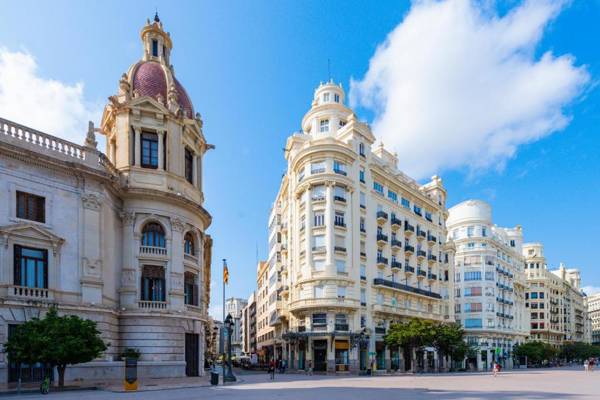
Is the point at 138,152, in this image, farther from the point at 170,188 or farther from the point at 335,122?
the point at 335,122

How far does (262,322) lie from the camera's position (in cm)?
9688

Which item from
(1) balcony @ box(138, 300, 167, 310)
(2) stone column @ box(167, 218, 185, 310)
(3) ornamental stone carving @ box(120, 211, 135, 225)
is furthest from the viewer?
(2) stone column @ box(167, 218, 185, 310)

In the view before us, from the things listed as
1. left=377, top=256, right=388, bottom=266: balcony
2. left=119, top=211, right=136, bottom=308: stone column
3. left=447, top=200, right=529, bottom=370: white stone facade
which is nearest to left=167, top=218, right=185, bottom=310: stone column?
left=119, top=211, right=136, bottom=308: stone column

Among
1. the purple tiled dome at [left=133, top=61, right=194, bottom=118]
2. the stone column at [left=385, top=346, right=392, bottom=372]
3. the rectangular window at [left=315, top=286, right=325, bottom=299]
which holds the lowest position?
the stone column at [left=385, top=346, right=392, bottom=372]

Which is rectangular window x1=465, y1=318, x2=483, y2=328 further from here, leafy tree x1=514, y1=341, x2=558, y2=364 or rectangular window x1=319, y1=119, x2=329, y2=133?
rectangular window x1=319, y1=119, x2=329, y2=133

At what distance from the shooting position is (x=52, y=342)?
26.0 meters

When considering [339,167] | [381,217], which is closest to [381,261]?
[381,217]

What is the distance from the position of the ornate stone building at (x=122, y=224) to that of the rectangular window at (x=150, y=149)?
8cm

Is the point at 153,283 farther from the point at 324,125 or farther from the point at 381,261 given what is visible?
the point at 324,125

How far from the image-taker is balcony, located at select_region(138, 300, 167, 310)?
36.5m

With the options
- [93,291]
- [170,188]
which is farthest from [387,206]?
[93,291]

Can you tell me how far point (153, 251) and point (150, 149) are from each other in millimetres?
7990

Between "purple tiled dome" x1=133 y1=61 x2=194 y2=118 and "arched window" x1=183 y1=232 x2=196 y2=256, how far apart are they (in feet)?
33.5

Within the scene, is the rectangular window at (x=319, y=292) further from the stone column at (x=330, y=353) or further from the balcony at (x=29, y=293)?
the balcony at (x=29, y=293)
